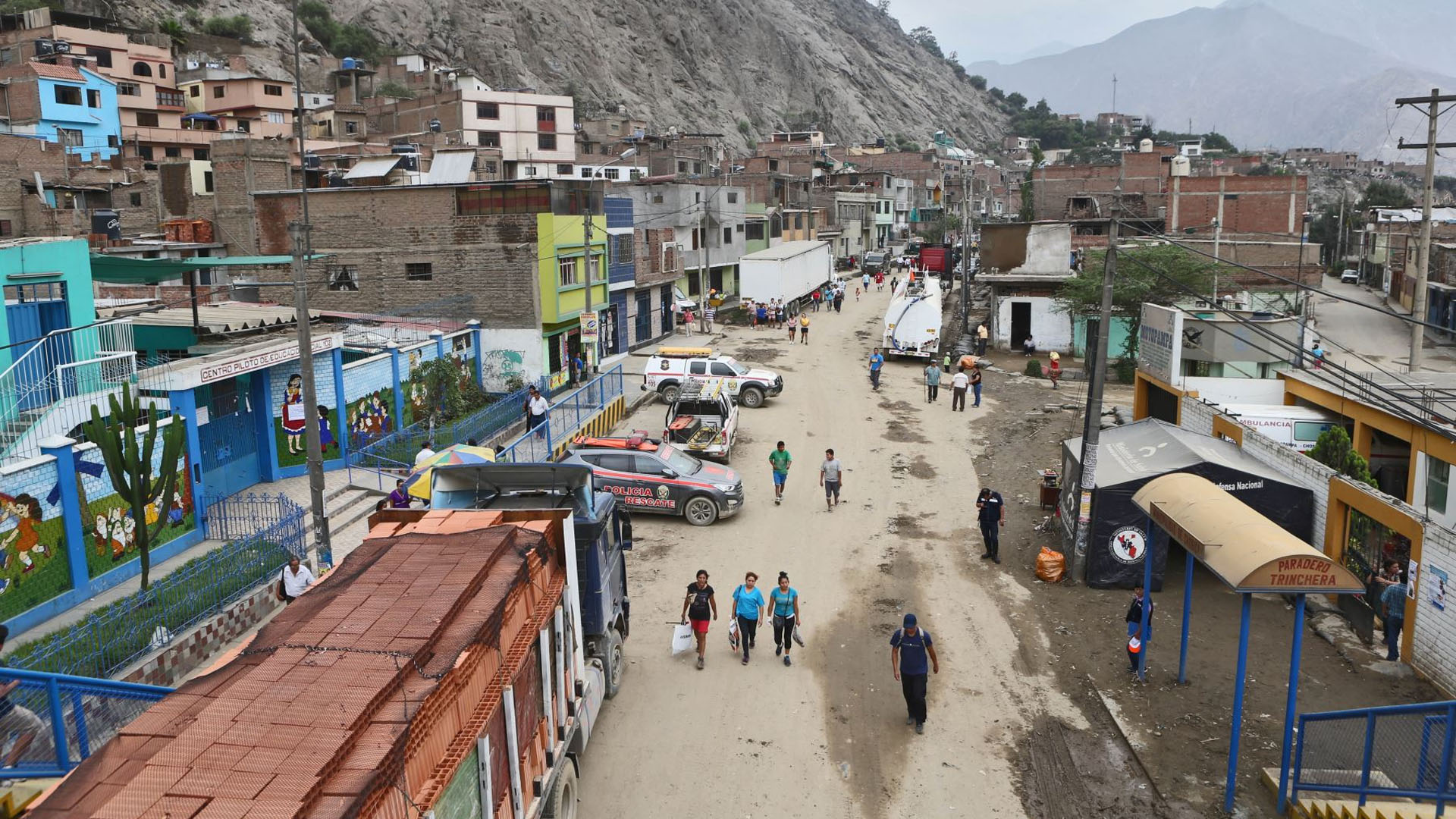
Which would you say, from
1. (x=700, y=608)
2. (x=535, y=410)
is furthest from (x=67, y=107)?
(x=700, y=608)

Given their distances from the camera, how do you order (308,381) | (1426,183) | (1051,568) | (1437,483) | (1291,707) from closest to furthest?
(1291,707) < (308,381) < (1437,483) < (1051,568) < (1426,183)

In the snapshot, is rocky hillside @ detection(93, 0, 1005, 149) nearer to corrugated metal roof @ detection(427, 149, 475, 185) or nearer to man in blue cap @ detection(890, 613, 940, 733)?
Result: corrugated metal roof @ detection(427, 149, 475, 185)

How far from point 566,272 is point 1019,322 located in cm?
2170

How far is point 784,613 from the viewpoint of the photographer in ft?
42.9

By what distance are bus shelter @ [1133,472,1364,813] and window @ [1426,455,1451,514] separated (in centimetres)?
609

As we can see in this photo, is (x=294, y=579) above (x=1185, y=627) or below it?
above

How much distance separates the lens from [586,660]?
11320 millimetres

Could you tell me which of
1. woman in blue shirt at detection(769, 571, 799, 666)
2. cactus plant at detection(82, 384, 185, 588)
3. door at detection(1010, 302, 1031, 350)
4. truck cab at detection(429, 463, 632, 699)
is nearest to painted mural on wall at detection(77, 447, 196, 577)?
cactus plant at detection(82, 384, 185, 588)

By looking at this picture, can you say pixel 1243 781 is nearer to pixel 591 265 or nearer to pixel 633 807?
pixel 633 807

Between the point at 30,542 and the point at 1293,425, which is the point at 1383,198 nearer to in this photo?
the point at 1293,425

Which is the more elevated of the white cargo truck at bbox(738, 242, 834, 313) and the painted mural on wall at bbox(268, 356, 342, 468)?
the white cargo truck at bbox(738, 242, 834, 313)

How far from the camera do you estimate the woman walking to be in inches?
508

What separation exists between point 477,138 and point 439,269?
151 ft

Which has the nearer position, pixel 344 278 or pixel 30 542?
pixel 30 542
